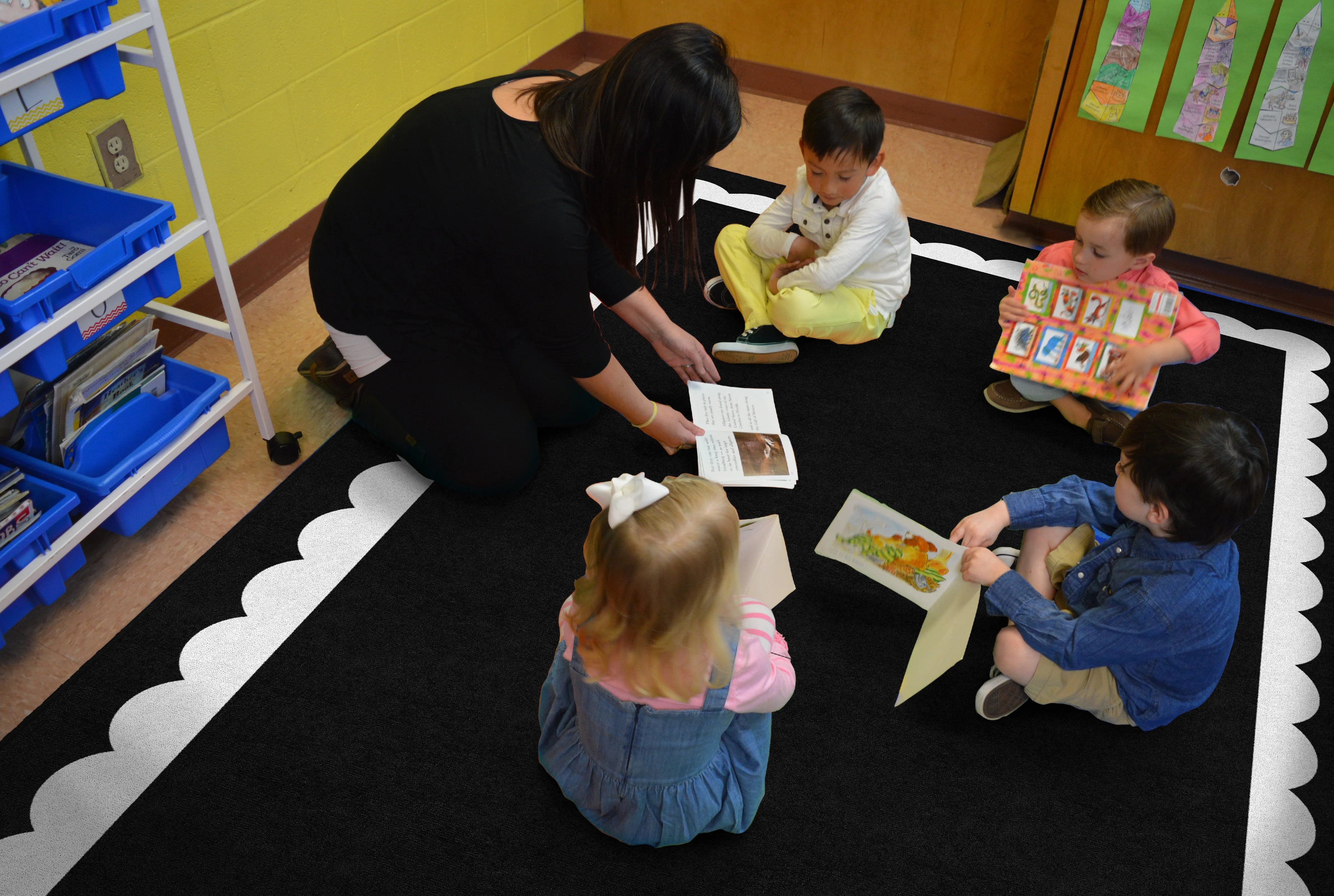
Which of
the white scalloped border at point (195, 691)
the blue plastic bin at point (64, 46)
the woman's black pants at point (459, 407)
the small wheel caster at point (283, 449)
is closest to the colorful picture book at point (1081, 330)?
the woman's black pants at point (459, 407)

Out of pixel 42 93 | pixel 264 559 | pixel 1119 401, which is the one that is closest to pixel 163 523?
pixel 264 559

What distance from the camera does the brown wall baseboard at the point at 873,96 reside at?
3484mm

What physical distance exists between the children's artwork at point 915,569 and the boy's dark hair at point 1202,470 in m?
0.37

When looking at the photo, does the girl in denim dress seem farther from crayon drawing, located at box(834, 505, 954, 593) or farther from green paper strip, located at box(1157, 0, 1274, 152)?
green paper strip, located at box(1157, 0, 1274, 152)

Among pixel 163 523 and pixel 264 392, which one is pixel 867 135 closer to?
pixel 264 392

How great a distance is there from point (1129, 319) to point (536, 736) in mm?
1623

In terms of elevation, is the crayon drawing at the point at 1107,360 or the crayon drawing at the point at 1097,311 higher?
the crayon drawing at the point at 1097,311

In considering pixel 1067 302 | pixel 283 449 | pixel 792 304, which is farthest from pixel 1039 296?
pixel 283 449

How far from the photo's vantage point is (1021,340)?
2350 millimetres

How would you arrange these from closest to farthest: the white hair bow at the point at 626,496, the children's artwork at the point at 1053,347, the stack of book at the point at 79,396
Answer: the white hair bow at the point at 626,496
the stack of book at the point at 79,396
the children's artwork at the point at 1053,347

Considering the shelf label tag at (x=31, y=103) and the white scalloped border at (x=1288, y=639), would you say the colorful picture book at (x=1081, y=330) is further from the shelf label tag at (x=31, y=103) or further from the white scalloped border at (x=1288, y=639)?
the shelf label tag at (x=31, y=103)

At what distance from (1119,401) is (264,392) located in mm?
2041

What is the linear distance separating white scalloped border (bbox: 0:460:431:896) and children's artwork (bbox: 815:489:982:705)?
3.05 feet

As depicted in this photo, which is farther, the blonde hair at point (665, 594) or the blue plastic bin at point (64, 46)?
the blue plastic bin at point (64, 46)
